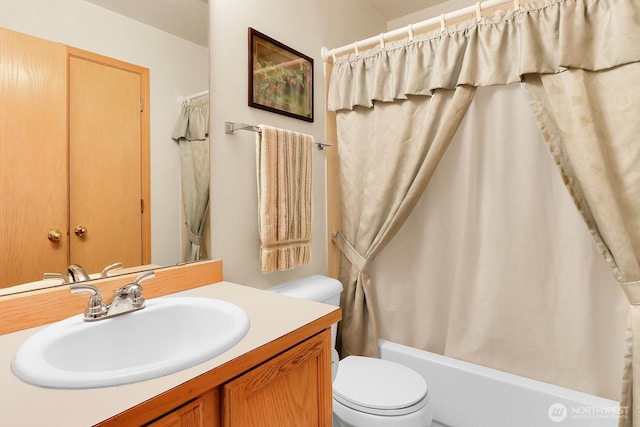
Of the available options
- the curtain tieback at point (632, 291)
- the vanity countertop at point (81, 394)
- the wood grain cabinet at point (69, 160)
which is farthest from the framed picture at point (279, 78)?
the curtain tieback at point (632, 291)

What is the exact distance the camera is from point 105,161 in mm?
1001

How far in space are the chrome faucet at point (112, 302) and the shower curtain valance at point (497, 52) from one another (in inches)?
55.1

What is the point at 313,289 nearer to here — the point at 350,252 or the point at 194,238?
the point at 350,252

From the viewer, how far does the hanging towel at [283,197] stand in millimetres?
1400

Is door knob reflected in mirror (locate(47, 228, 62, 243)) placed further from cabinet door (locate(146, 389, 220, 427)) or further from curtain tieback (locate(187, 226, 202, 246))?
cabinet door (locate(146, 389, 220, 427))

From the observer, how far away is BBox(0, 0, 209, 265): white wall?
0.91m

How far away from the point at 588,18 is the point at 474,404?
165 cm

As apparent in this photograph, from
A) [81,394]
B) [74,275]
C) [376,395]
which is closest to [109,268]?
[74,275]

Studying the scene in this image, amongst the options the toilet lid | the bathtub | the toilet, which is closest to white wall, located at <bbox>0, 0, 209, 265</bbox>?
the toilet

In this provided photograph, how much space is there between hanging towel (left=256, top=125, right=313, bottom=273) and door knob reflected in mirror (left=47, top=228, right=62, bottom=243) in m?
0.68

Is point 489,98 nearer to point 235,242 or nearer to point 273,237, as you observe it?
point 273,237

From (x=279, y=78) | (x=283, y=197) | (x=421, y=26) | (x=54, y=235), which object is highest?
(x=421, y=26)

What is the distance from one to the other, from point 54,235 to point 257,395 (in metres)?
0.71

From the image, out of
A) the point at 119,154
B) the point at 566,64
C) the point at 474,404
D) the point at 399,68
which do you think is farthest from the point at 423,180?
the point at 119,154
